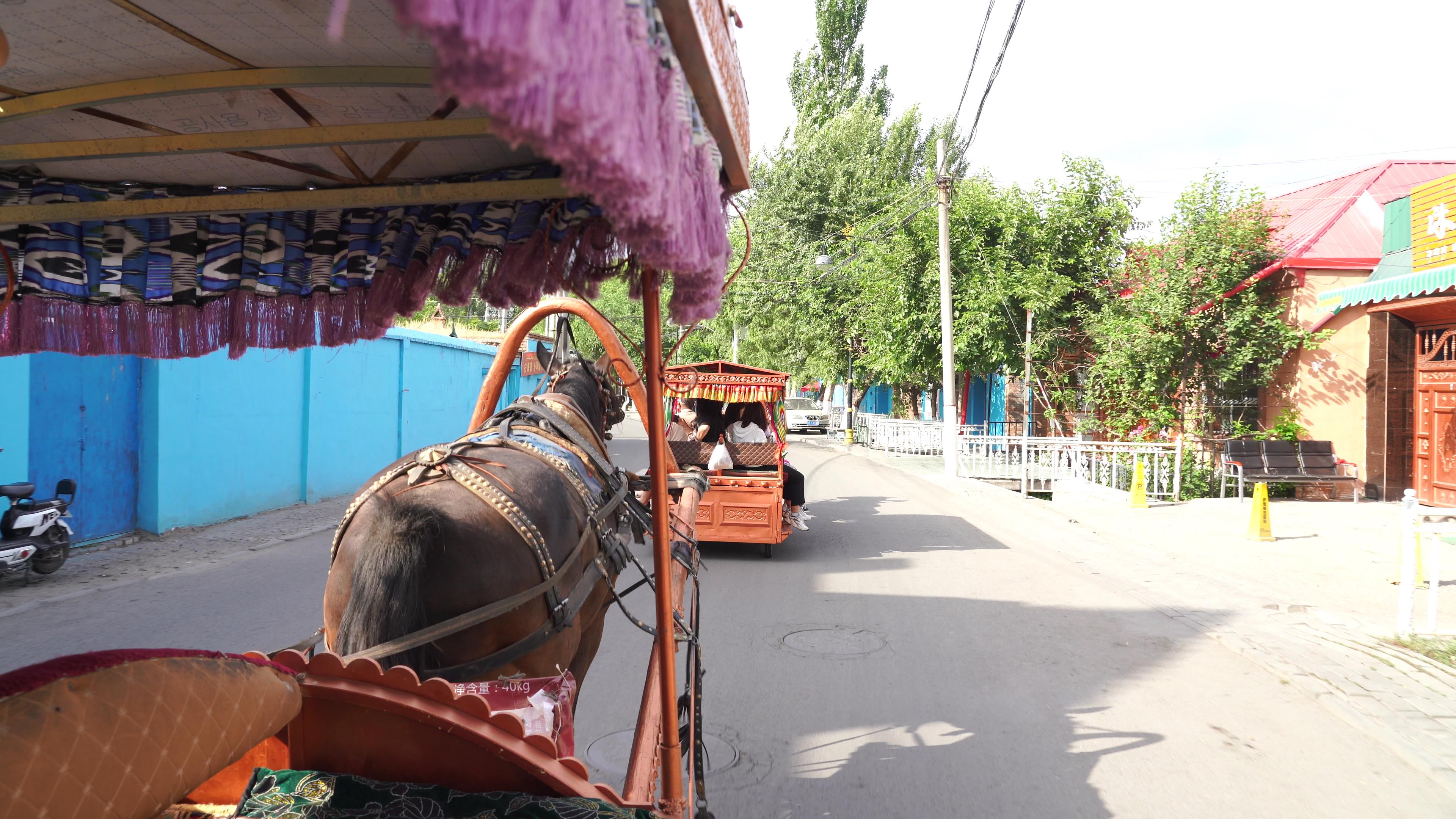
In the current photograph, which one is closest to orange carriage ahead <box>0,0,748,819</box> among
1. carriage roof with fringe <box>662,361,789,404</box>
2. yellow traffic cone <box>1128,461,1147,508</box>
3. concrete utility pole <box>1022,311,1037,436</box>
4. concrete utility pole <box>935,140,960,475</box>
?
carriage roof with fringe <box>662,361,789,404</box>

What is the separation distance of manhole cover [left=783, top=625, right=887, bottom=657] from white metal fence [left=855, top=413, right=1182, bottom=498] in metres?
8.75

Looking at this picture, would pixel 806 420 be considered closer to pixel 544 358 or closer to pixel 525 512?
pixel 544 358

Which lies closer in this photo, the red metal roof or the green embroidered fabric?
the green embroidered fabric

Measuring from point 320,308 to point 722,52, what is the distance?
184 centimetres

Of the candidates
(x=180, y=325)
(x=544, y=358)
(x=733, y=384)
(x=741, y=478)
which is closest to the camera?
(x=180, y=325)

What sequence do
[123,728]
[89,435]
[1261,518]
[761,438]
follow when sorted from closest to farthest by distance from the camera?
1. [123,728]
2. [89,435]
3. [1261,518]
4. [761,438]

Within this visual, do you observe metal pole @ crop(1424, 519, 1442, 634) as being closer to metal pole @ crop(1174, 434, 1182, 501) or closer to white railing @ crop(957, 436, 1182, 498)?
metal pole @ crop(1174, 434, 1182, 501)

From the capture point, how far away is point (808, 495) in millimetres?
14422

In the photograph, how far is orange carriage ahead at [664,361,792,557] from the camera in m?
8.91

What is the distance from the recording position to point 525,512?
288 cm

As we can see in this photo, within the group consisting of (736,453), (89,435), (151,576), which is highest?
(89,435)

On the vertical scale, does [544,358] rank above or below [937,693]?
above

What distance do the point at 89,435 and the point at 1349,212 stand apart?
2132 cm

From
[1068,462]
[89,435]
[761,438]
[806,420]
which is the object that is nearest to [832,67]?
[806,420]
